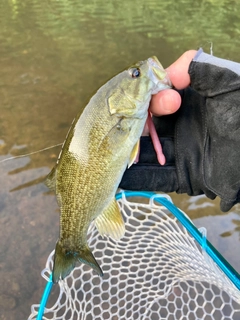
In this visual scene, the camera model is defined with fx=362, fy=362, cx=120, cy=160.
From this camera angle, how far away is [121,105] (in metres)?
1.64

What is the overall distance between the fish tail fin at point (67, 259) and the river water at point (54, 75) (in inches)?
27.3

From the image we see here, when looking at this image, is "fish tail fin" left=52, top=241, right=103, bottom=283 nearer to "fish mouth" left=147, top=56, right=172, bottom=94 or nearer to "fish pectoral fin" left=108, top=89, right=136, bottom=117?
"fish pectoral fin" left=108, top=89, right=136, bottom=117

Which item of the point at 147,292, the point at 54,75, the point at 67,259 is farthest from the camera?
the point at 54,75

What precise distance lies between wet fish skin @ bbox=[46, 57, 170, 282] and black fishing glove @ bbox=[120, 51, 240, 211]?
23 cm

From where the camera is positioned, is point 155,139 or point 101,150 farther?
point 155,139

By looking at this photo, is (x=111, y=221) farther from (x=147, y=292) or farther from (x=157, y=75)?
(x=147, y=292)

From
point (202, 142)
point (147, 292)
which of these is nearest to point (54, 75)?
point (147, 292)

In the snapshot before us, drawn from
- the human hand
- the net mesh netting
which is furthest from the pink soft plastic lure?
the net mesh netting

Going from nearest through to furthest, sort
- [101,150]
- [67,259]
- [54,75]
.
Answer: [101,150]
[67,259]
[54,75]

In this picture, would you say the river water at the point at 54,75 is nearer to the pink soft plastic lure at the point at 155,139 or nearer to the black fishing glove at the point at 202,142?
the pink soft plastic lure at the point at 155,139

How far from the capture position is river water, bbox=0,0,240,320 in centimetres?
310

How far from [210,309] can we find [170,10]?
647 cm

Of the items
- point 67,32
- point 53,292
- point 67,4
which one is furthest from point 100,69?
point 53,292

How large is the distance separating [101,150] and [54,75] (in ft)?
12.7
